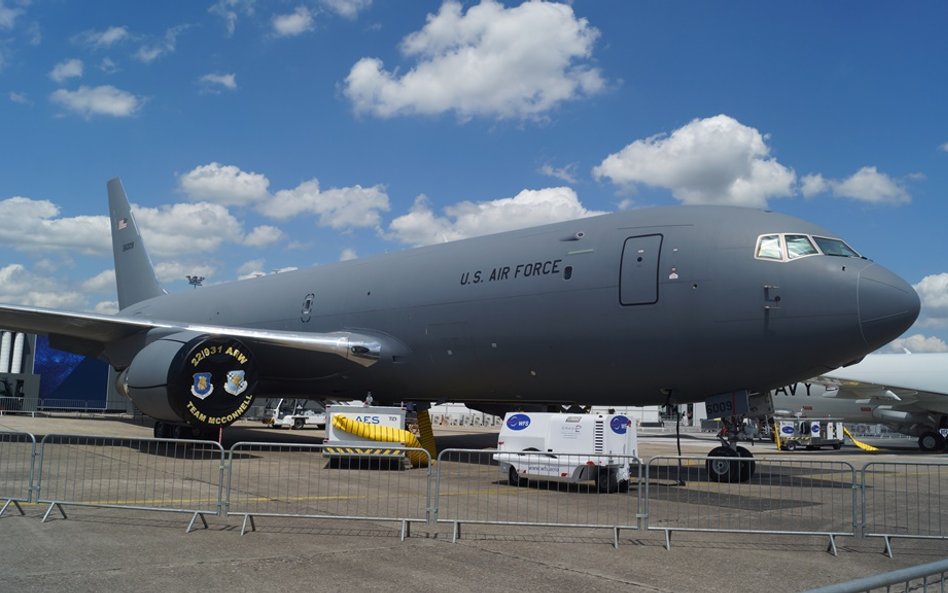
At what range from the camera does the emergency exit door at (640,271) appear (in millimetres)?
12578

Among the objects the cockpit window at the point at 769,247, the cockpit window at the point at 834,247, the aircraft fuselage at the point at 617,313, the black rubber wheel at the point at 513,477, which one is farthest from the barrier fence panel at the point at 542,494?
the cockpit window at the point at 834,247

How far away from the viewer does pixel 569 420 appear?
42.4 ft

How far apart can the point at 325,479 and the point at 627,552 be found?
237 inches

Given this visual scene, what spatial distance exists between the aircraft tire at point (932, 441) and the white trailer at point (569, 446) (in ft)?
75.4

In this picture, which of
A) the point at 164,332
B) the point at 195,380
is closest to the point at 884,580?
the point at 195,380

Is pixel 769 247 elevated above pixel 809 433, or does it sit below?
above

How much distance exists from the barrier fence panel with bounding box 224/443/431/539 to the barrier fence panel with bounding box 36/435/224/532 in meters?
0.40

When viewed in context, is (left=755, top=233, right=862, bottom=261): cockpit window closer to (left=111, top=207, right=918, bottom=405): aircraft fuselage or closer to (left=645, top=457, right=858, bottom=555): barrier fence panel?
(left=111, top=207, right=918, bottom=405): aircraft fuselage

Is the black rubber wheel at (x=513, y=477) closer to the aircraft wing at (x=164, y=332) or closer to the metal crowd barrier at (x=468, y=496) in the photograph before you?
the metal crowd barrier at (x=468, y=496)

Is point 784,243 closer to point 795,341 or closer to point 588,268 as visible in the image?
point 795,341

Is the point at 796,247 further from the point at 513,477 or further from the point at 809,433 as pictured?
the point at 809,433

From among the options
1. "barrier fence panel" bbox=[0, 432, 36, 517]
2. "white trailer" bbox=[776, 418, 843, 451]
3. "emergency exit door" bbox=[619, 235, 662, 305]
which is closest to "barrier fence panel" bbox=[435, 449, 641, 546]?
"emergency exit door" bbox=[619, 235, 662, 305]

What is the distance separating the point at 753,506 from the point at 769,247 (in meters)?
4.10

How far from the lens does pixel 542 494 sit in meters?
11.2
